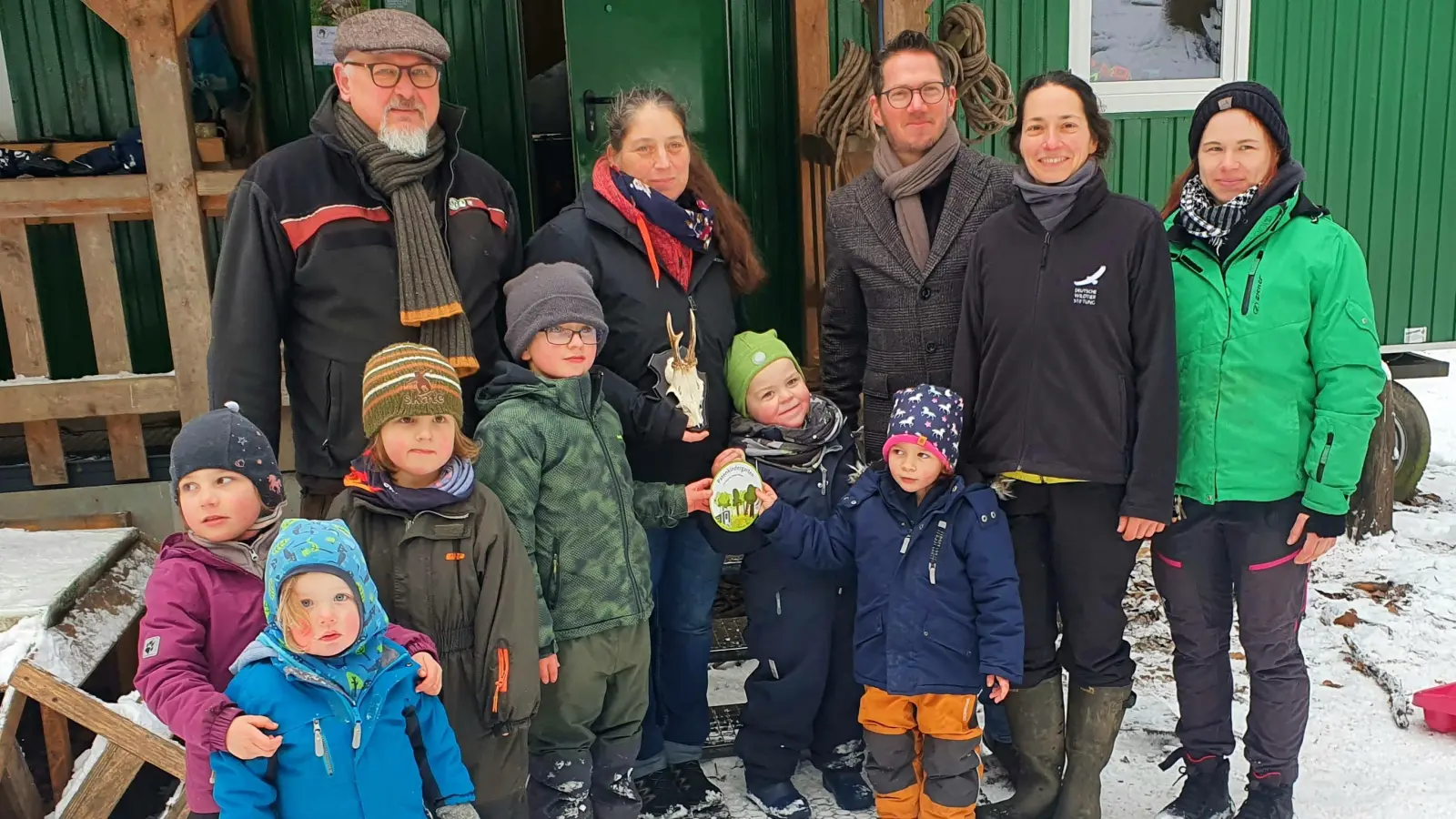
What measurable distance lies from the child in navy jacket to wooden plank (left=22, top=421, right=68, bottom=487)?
11.0 ft

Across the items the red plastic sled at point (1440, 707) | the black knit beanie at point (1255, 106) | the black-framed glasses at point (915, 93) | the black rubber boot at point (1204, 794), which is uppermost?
the black-framed glasses at point (915, 93)

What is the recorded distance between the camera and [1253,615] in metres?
2.92

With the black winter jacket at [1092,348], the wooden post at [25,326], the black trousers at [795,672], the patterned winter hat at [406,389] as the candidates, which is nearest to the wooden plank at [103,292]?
the wooden post at [25,326]

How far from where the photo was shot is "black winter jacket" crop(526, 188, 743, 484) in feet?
9.95

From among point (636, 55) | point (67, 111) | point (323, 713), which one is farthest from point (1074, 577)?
point (67, 111)

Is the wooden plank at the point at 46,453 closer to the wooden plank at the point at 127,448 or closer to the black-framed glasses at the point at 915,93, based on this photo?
the wooden plank at the point at 127,448

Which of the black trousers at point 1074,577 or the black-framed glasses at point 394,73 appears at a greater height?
the black-framed glasses at point 394,73

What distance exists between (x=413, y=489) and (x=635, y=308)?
86 centimetres

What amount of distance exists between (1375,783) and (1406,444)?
3.79 m

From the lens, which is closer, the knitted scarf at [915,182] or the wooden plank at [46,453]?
the knitted scarf at [915,182]

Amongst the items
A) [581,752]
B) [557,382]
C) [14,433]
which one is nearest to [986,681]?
[581,752]

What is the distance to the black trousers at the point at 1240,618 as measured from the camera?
2875 mm

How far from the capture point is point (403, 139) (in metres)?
2.82

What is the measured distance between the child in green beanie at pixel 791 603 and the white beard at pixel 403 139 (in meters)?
1.04
